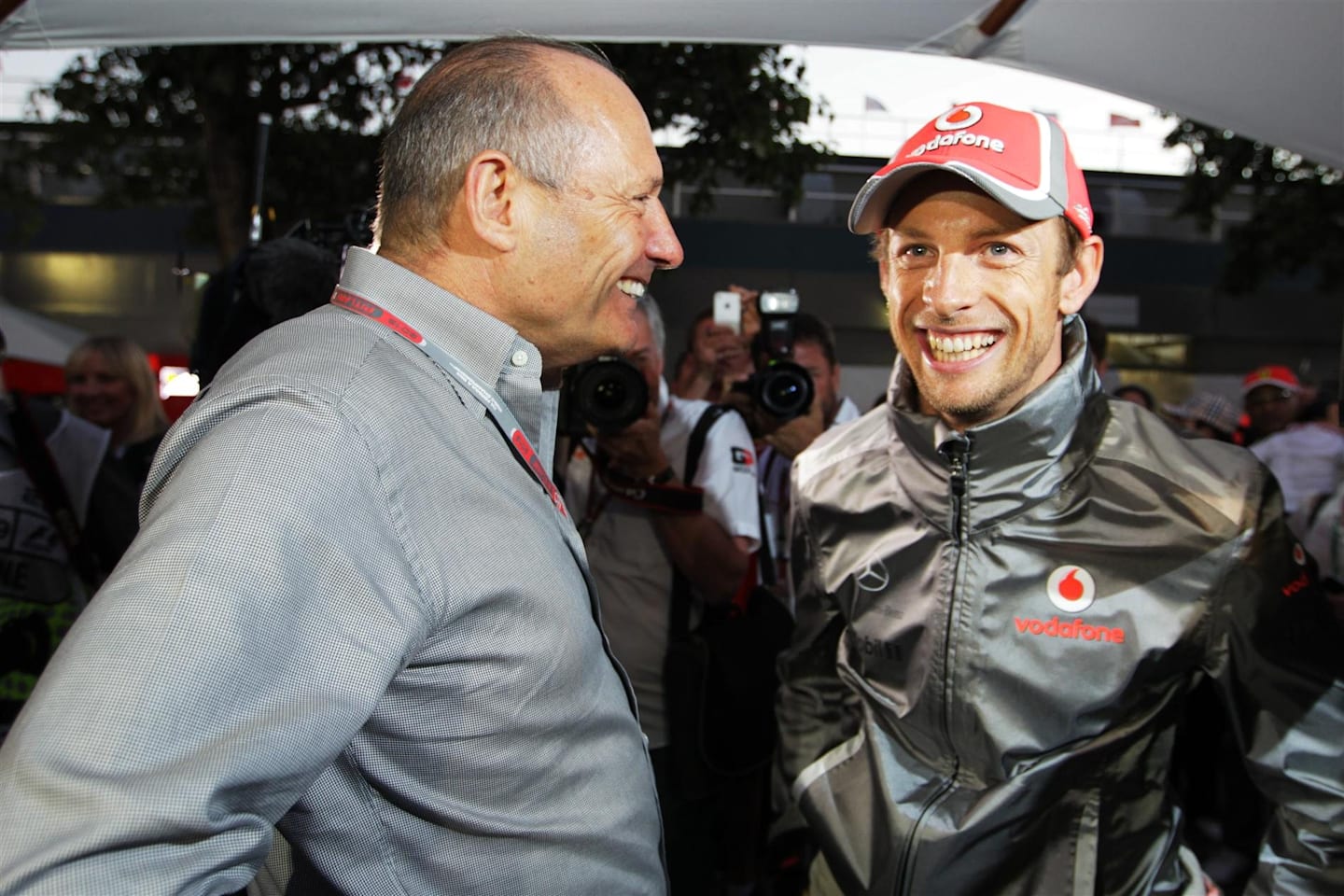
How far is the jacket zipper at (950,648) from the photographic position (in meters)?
2.00

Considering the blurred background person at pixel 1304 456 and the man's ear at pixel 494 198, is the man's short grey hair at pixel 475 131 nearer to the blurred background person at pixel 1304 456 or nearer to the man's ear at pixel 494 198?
the man's ear at pixel 494 198

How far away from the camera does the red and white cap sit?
1914 mm

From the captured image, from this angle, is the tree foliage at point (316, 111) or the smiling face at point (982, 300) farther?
the tree foliage at point (316, 111)

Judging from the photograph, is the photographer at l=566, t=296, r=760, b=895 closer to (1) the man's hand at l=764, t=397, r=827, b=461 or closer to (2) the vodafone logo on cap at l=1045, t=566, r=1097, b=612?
(1) the man's hand at l=764, t=397, r=827, b=461

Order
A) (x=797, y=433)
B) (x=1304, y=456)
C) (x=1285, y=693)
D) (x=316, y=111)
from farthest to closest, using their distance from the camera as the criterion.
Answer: (x=316, y=111)
(x=1304, y=456)
(x=797, y=433)
(x=1285, y=693)

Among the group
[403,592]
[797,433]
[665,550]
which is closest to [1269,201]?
[797,433]

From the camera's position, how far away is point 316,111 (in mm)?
9758

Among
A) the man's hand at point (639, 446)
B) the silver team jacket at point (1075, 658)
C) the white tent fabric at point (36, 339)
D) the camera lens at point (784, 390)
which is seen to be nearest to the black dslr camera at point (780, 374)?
the camera lens at point (784, 390)

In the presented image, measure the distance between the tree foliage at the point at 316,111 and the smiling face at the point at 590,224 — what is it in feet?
20.2

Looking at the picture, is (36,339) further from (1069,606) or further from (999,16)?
(1069,606)

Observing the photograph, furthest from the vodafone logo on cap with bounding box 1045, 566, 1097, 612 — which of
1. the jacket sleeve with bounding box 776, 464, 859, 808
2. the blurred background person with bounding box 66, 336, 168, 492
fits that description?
the blurred background person with bounding box 66, 336, 168, 492

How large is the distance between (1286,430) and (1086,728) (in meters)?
5.62

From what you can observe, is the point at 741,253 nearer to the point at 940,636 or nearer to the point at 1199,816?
the point at 1199,816

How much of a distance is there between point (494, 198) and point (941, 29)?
65.1 inches
